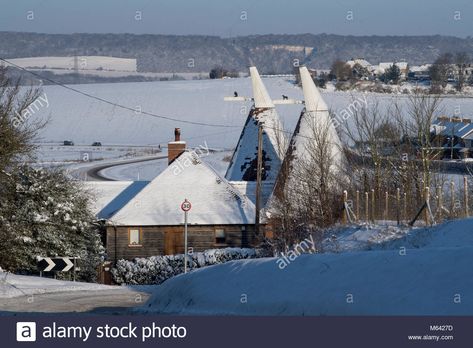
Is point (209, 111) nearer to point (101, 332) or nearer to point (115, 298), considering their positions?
point (115, 298)

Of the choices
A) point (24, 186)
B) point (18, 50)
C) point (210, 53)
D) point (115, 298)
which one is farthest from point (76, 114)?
point (115, 298)

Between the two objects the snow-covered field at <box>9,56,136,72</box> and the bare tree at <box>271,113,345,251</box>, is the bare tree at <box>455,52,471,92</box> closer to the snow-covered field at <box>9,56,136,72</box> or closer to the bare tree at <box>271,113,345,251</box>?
the snow-covered field at <box>9,56,136,72</box>

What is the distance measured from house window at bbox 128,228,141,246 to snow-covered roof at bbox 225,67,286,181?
7376mm

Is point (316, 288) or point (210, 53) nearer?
point (316, 288)

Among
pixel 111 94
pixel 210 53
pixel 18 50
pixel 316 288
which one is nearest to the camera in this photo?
pixel 316 288

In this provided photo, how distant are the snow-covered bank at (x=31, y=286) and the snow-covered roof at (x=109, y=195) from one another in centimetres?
1368

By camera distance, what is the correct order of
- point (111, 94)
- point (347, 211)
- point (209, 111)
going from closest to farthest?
point (347, 211) → point (209, 111) → point (111, 94)

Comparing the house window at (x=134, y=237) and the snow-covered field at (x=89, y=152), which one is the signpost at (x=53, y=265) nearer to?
the house window at (x=134, y=237)

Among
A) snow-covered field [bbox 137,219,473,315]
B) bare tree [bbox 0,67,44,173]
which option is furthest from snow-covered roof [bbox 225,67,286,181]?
snow-covered field [bbox 137,219,473,315]

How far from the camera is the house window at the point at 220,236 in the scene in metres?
44.1

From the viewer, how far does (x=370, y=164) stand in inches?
2008

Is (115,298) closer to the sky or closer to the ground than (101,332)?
closer to the ground

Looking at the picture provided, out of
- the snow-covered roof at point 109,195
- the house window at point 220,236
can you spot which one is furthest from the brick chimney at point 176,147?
the house window at point 220,236

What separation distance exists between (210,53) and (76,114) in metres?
56.7
